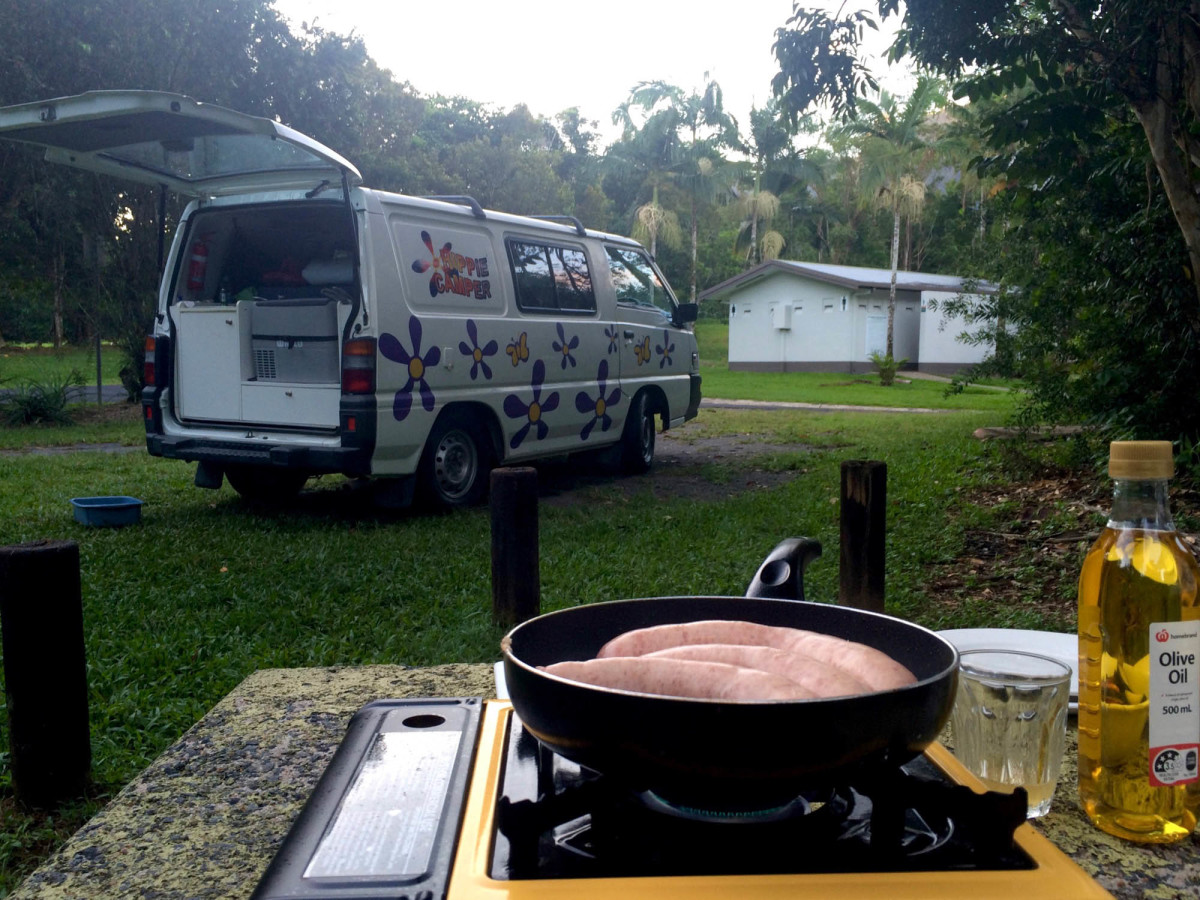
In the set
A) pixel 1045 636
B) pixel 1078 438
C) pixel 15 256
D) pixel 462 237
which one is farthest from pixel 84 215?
pixel 1045 636

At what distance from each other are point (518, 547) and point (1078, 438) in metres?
5.82

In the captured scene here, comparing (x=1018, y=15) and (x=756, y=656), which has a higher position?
(x=1018, y=15)

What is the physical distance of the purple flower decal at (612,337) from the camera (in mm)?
8836

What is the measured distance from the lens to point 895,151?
3186 centimetres

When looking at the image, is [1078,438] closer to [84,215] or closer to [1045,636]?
[1045,636]

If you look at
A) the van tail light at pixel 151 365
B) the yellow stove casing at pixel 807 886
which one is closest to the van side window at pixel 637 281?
the van tail light at pixel 151 365

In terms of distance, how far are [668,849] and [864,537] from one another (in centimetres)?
190

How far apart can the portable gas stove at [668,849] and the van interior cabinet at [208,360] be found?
21.3 feet

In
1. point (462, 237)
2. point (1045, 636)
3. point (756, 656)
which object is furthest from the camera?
point (462, 237)

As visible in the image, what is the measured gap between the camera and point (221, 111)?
6.09 metres

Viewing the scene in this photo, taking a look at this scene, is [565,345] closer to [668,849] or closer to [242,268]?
[242,268]

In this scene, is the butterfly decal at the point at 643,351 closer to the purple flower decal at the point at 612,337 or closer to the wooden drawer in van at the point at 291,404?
the purple flower decal at the point at 612,337

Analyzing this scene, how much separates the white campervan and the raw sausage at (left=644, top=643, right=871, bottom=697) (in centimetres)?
558

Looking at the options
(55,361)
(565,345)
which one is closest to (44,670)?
(565,345)
